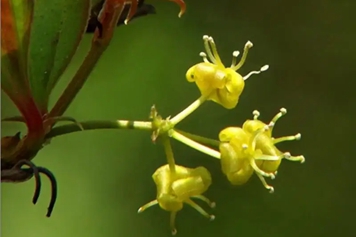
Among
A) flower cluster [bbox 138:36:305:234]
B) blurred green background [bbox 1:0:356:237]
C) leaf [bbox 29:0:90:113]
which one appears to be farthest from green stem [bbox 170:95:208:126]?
blurred green background [bbox 1:0:356:237]

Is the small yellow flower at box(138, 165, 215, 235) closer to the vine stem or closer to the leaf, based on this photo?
the vine stem

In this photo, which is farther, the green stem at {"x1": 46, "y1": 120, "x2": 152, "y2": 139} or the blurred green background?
the blurred green background

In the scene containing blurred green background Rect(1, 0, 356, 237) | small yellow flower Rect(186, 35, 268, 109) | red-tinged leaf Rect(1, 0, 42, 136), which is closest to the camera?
red-tinged leaf Rect(1, 0, 42, 136)

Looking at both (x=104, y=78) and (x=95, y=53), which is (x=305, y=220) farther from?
(x=95, y=53)

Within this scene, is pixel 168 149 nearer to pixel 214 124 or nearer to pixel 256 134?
pixel 256 134

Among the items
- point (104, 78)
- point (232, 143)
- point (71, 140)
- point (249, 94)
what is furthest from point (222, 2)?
point (232, 143)

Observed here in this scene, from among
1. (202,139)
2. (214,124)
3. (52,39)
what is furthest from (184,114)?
(214,124)

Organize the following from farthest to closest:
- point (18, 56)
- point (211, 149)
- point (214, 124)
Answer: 1. point (214, 124)
2. point (211, 149)
3. point (18, 56)
